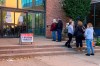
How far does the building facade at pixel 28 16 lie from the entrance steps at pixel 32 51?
18.9 feet

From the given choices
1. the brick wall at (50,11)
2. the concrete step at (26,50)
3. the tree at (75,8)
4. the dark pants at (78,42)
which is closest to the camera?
the concrete step at (26,50)

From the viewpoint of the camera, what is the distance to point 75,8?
2020 cm

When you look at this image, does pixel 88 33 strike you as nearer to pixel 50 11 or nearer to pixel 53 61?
pixel 53 61

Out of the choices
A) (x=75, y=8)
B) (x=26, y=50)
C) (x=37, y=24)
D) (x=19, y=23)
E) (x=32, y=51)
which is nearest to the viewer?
(x=26, y=50)

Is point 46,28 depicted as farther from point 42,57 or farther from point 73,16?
point 42,57

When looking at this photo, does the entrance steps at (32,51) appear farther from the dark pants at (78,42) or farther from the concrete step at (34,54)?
the dark pants at (78,42)

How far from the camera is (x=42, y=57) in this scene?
1341 centimetres

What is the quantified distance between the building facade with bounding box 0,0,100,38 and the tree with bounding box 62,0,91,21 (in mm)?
976

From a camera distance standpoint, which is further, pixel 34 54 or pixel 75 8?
pixel 75 8

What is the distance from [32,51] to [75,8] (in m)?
7.48

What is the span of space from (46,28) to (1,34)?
3779mm

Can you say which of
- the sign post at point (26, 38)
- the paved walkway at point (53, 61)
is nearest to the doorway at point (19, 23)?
the sign post at point (26, 38)

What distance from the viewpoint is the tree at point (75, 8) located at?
66.2 feet

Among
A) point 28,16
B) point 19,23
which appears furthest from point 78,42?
point 28,16
